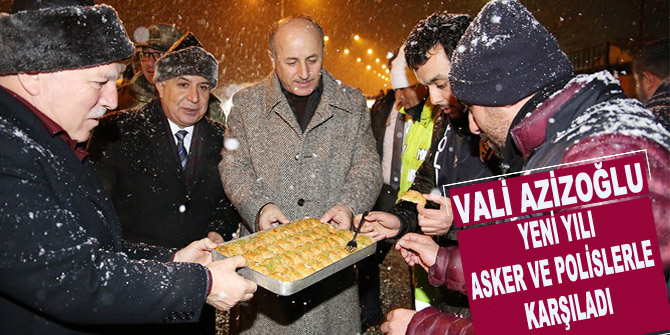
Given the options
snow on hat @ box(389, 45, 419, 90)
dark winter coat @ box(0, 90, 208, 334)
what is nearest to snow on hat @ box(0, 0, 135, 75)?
dark winter coat @ box(0, 90, 208, 334)

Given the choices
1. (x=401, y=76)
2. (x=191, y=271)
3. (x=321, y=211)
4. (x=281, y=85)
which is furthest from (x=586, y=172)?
(x=401, y=76)

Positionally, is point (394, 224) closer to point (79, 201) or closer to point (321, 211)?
point (321, 211)

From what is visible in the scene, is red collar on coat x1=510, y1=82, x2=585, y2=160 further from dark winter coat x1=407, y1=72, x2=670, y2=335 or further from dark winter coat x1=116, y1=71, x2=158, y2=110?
dark winter coat x1=116, y1=71, x2=158, y2=110

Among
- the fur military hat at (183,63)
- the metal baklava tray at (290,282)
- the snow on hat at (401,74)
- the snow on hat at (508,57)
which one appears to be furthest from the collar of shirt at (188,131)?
Answer: the snow on hat at (508,57)

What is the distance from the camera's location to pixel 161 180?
3.06 metres

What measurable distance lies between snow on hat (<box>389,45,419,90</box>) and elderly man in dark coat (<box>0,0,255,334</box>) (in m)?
2.82

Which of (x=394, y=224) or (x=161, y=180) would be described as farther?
(x=161, y=180)

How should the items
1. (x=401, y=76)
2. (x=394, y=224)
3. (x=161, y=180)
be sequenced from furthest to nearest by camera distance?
(x=401, y=76)
(x=161, y=180)
(x=394, y=224)

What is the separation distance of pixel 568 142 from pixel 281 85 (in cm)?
202

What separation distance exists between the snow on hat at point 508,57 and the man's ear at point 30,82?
5.15ft

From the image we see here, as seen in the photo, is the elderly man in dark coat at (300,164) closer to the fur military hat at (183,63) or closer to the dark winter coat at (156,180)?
the dark winter coat at (156,180)

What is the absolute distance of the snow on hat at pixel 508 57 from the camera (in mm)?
1617

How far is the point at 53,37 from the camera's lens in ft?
4.98

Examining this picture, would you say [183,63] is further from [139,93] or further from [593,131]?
[593,131]
